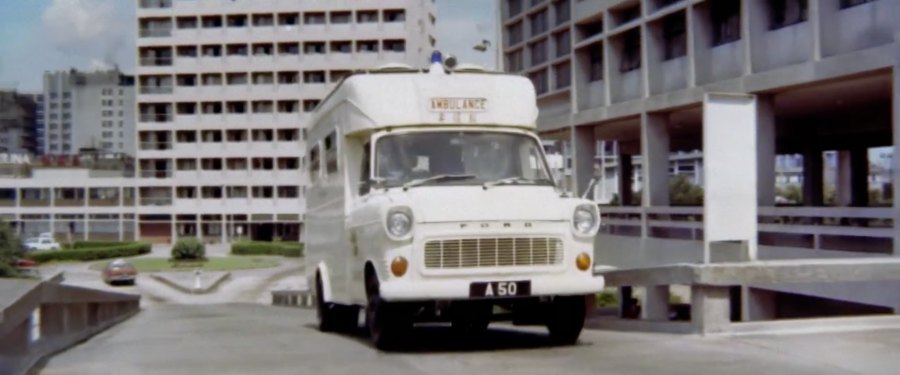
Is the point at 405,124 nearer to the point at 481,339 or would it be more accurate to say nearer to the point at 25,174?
the point at 481,339

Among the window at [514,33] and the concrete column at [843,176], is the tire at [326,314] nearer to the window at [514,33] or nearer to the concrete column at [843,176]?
the concrete column at [843,176]

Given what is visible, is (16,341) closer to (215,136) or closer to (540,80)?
(540,80)

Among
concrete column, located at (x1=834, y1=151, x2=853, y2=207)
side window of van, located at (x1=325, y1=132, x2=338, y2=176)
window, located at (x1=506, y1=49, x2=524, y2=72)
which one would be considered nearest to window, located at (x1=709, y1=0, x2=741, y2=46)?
side window of van, located at (x1=325, y1=132, x2=338, y2=176)

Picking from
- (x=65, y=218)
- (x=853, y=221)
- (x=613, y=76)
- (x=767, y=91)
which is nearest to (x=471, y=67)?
(x=853, y=221)

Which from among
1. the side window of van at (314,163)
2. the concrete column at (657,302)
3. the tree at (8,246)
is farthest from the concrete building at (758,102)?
the tree at (8,246)

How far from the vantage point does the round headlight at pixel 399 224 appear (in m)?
10.6

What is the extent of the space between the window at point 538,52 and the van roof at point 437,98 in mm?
40829

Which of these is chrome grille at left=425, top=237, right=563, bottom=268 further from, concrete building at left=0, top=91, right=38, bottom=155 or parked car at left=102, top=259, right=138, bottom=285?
concrete building at left=0, top=91, right=38, bottom=155

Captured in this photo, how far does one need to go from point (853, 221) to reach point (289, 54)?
80119 mm

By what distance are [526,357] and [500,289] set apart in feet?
2.22

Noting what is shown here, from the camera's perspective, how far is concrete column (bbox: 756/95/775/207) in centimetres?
2725

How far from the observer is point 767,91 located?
1054 inches

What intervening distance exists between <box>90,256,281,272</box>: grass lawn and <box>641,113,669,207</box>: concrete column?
4653 cm

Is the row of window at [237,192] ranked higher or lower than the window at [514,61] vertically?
lower
